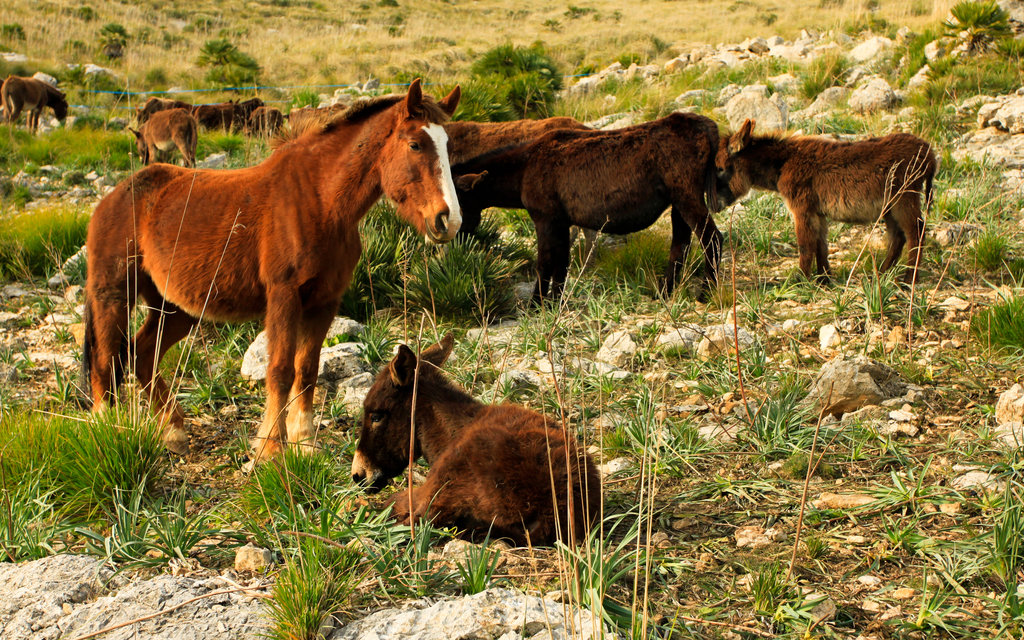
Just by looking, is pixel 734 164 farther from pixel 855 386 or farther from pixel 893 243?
pixel 855 386

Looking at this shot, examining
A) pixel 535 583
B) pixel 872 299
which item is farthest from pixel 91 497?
pixel 872 299

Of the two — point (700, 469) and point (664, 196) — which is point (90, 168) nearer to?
point (664, 196)

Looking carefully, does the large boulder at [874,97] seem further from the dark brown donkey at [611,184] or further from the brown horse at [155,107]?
the brown horse at [155,107]

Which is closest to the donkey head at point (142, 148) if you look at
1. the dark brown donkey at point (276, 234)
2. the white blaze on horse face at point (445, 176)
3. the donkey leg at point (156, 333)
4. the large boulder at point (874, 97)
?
the donkey leg at point (156, 333)

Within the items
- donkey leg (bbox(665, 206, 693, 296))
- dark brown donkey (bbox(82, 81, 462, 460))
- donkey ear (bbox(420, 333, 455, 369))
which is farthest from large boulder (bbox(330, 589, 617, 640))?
donkey leg (bbox(665, 206, 693, 296))

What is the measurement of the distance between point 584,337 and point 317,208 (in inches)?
108

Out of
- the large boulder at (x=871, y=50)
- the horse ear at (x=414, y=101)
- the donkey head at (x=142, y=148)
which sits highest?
the large boulder at (x=871, y=50)

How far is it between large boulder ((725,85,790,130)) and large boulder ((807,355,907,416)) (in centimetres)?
807

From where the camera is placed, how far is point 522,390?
5.77 m

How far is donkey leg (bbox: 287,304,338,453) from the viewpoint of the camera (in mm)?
4906

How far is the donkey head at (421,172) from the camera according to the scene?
14.8 feet

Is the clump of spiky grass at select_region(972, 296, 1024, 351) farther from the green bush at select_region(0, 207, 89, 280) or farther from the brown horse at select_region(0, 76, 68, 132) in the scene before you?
the brown horse at select_region(0, 76, 68, 132)

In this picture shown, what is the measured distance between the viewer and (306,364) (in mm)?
4977

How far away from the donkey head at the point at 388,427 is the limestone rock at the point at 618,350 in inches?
82.4
